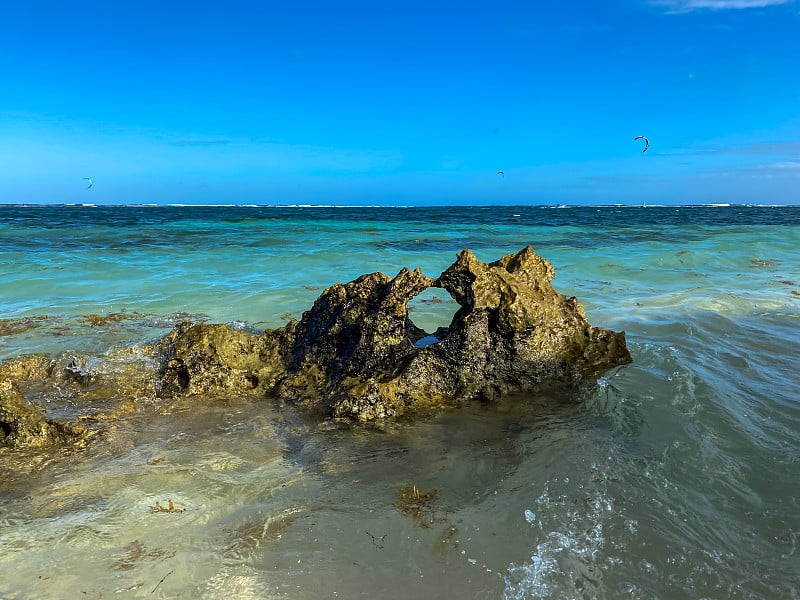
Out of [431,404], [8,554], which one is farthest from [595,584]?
[8,554]

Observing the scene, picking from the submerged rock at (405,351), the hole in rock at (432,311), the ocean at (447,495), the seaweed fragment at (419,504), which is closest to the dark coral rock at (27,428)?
the ocean at (447,495)

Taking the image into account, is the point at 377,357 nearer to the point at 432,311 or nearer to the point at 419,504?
the point at 419,504

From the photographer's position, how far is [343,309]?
16.9 ft

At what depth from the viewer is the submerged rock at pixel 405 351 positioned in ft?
15.2

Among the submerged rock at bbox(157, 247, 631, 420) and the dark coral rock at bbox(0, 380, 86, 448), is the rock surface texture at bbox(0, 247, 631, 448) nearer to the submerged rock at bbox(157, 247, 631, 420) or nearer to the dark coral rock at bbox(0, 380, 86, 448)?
the submerged rock at bbox(157, 247, 631, 420)

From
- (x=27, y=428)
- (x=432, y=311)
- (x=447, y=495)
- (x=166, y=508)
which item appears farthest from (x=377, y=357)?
(x=432, y=311)

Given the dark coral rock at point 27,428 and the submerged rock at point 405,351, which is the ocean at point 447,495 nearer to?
the dark coral rock at point 27,428

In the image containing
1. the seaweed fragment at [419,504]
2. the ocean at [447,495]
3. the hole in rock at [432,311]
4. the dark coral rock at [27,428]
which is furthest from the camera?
the hole in rock at [432,311]

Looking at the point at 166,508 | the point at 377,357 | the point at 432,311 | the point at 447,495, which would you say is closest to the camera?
the point at 166,508

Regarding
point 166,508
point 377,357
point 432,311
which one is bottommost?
point 166,508

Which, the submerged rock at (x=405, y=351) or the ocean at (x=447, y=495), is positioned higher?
the submerged rock at (x=405, y=351)

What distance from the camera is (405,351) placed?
15.9ft

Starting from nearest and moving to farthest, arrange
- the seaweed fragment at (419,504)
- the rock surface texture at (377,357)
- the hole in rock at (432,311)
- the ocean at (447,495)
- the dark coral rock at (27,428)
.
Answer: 1. the ocean at (447,495)
2. the seaweed fragment at (419,504)
3. the dark coral rock at (27,428)
4. the rock surface texture at (377,357)
5. the hole in rock at (432,311)

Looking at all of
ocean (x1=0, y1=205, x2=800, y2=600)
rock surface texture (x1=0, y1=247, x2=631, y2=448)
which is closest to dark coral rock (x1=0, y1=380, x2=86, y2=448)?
ocean (x1=0, y1=205, x2=800, y2=600)
